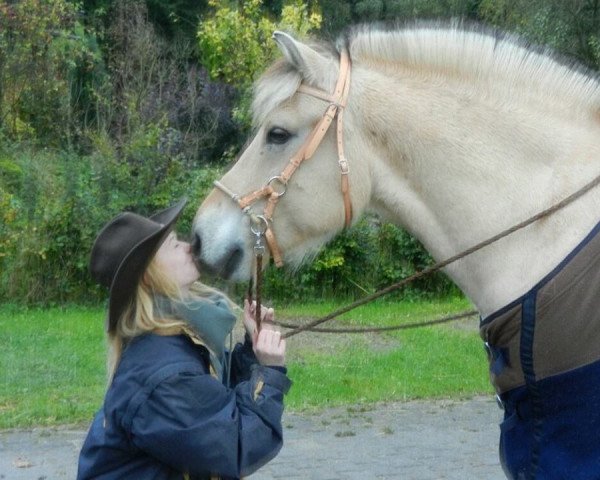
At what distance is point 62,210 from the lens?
42.2 feet

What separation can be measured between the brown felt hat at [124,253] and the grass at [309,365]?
14.9 ft

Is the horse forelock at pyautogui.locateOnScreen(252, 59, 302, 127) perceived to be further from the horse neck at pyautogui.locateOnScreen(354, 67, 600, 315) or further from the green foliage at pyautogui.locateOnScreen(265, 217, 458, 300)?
the green foliage at pyautogui.locateOnScreen(265, 217, 458, 300)

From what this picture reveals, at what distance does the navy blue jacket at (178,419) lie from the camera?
2.66 metres

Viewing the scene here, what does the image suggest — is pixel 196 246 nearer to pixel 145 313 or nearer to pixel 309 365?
pixel 145 313

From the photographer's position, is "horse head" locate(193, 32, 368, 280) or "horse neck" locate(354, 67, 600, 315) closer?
"horse neck" locate(354, 67, 600, 315)

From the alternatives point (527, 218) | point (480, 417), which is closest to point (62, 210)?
point (480, 417)

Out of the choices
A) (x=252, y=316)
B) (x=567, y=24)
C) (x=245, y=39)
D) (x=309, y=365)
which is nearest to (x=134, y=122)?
(x=245, y=39)

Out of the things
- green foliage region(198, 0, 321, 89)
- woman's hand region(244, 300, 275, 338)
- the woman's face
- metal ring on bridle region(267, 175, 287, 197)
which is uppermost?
metal ring on bridle region(267, 175, 287, 197)

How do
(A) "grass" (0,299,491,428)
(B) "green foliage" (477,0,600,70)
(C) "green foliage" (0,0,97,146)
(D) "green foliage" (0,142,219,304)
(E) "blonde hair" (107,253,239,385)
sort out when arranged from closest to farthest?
1. (E) "blonde hair" (107,253,239,385)
2. (A) "grass" (0,299,491,428)
3. (D) "green foliage" (0,142,219,304)
4. (B) "green foliage" (477,0,600,70)
5. (C) "green foliage" (0,0,97,146)

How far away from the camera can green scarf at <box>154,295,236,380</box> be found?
9.55 feet

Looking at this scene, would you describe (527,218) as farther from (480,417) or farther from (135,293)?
(480,417)

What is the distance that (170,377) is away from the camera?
8.84 ft

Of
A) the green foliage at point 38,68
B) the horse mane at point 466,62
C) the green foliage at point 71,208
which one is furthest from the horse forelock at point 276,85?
the green foliage at point 38,68

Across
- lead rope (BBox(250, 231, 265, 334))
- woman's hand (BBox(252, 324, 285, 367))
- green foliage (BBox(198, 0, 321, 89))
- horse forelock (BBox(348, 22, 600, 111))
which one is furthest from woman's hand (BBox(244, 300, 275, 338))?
green foliage (BBox(198, 0, 321, 89))
